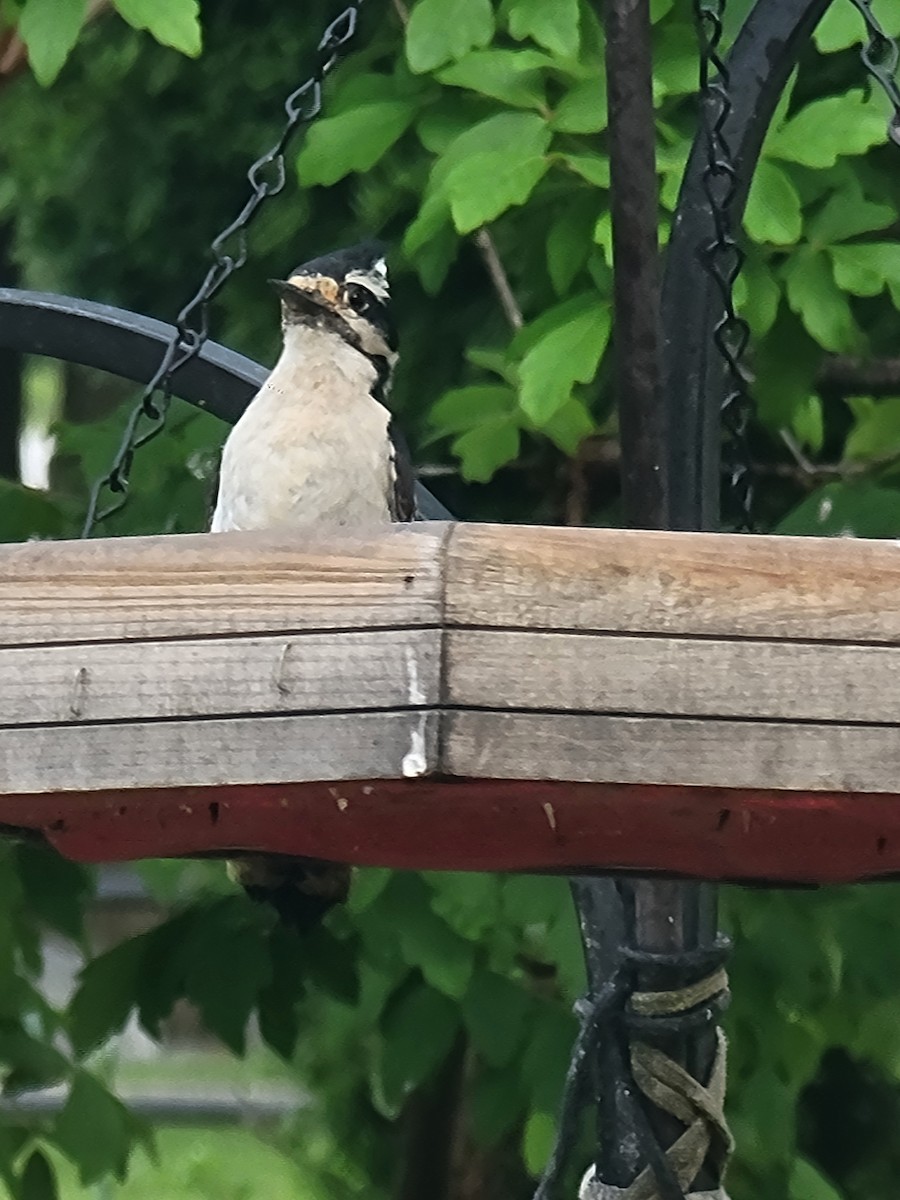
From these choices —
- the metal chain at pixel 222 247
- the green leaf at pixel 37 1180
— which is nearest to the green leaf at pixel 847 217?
the metal chain at pixel 222 247

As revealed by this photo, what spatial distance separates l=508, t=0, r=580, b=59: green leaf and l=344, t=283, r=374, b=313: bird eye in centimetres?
25

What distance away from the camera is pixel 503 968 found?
2092 mm

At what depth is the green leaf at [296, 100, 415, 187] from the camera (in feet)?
5.61

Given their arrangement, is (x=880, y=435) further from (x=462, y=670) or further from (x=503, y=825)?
(x=462, y=670)

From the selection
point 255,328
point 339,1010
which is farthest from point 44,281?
point 339,1010

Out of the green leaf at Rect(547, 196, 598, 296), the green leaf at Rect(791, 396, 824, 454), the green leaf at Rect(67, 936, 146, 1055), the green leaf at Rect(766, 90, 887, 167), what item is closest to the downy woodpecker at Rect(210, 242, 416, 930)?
the green leaf at Rect(547, 196, 598, 296)

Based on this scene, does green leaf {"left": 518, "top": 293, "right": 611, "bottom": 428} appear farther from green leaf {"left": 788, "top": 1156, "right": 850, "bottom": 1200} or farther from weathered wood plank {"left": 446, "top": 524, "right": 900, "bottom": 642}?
green leaf {"left": 788, "top": 1156, "right": 850, "bottom": 1200}

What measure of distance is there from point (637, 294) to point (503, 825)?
417 mm

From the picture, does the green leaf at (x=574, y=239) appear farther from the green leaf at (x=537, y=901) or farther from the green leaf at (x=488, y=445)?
the green leaf at (x=537, y=901)

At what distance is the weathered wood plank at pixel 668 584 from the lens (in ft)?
2.75

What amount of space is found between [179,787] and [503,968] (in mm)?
1270

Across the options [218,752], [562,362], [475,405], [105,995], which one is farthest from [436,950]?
[218,752]

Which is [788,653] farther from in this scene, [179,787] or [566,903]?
[566,903]

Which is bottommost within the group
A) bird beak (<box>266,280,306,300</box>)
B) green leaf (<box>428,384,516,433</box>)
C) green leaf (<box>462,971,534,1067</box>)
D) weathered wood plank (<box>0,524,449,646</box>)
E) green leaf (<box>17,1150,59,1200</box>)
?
green leaf (<box>17,1150,59,1200</box>)
